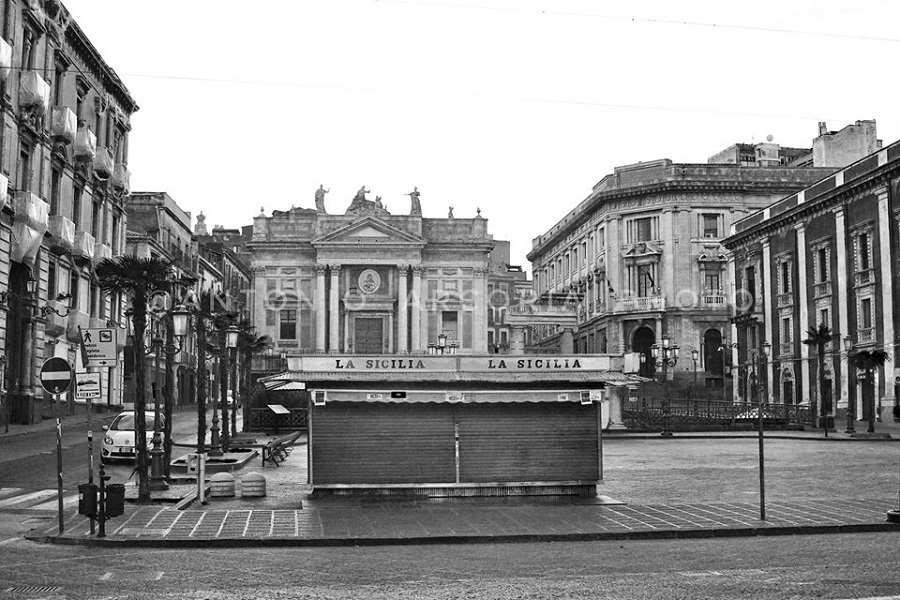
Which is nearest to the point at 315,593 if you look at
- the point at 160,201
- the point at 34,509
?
the point at 34,509

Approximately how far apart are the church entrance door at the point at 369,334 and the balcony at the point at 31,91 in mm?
50775

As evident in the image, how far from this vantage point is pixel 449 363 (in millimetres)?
19891

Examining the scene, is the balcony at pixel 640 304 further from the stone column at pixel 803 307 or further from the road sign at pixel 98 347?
the road sign at pixel 98 347

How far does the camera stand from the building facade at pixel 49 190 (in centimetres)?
4003

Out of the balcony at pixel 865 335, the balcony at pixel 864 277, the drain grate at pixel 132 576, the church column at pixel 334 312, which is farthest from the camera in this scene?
the church column at pixel 334 312

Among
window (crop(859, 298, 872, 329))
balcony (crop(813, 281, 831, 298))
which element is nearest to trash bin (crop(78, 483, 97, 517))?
window (crop(859, 298, 872, 329))

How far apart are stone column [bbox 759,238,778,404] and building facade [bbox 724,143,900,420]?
58mm

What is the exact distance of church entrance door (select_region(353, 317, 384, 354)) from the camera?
90875 mm

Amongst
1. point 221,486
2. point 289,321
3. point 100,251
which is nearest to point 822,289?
point 100,251

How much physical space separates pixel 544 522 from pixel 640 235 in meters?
69.2

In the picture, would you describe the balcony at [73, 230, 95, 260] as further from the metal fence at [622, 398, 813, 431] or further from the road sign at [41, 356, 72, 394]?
the road sign at [41, 356, 72, 394]

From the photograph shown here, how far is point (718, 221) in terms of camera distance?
Result: 81.9 meters

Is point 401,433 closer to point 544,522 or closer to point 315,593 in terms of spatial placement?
point 544,522

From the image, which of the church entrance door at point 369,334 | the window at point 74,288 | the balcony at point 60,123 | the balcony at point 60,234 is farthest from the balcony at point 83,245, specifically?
the church entrance door at point 369,334
